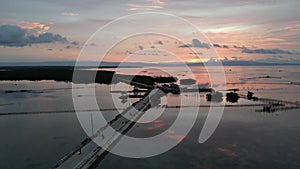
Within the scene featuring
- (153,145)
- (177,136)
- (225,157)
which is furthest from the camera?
(177,136)

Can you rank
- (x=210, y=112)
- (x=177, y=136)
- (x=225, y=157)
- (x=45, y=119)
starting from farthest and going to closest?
1. (x=210, y=112)
2. (x=45, y=119)
3. (x=177, y=136)
4. (x=225, y=157)

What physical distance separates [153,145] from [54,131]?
9.13 metres

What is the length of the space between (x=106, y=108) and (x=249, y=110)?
17.8 meters

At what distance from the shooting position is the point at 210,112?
2977 cm

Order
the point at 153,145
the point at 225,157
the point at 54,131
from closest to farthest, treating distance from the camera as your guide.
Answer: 1. the point at 225,157
2. the point at 153,145
3. the point at 54,131

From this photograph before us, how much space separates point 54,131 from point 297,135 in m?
20.4

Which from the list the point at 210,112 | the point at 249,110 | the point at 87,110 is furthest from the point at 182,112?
the point at 87,110

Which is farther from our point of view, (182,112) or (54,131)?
(182,112)

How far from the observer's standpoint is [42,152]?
677 inches

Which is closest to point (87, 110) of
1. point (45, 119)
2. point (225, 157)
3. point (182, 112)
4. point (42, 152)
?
point (45, 119)

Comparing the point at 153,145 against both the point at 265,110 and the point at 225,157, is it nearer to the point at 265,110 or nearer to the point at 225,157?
the point at 225,157

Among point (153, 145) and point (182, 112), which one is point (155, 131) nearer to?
point (153, 145)

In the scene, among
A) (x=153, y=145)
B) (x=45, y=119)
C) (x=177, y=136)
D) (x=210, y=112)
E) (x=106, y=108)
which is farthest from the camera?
(x=106, y=108)

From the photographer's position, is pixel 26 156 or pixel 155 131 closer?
pixel 26 156
